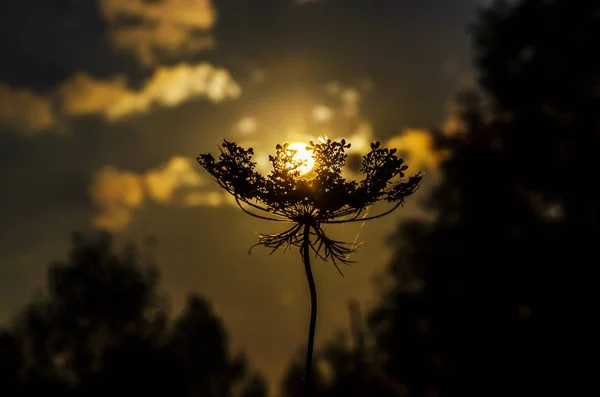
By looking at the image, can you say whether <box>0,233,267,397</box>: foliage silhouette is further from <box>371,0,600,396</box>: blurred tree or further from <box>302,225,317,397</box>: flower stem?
<box>302,225,317,397</box>: flower stem

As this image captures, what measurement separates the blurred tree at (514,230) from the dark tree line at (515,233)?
2.4 inches

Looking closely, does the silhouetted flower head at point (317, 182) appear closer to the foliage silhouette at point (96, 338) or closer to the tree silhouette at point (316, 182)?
the tree silhouette at point (316, 182)

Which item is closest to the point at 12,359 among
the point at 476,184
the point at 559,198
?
the point at 476,184

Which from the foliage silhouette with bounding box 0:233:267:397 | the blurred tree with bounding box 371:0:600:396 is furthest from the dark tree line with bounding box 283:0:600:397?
the foliage silhouette with bounding box 0:233:267:397

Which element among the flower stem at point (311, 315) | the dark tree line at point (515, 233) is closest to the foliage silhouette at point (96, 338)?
the dark tree line at point (515, 233)

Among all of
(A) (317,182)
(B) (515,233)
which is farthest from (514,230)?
(A) (317,182)

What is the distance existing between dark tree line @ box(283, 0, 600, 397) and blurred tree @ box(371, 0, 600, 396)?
0.06 metres

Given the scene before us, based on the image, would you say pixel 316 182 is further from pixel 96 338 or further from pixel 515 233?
pixel 96 338

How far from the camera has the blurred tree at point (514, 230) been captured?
3597 centimetres

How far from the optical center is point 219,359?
87750mm

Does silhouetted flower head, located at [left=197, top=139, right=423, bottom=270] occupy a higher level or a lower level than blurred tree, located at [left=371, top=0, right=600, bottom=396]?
lower

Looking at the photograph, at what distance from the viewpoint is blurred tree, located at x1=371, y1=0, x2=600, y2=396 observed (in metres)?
36.0

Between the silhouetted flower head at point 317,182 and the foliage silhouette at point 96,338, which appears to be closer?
the silhouetted flower head at point 317,182

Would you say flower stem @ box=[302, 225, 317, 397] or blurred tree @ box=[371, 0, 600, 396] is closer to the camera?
flower stem @ box=[302, 225, 317, 397]
